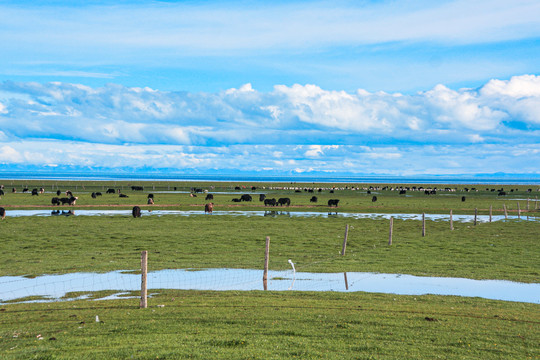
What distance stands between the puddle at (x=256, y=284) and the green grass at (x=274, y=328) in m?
2.19

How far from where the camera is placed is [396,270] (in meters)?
24.7

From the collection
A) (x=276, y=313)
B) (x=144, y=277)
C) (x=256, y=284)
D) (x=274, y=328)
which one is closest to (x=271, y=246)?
(x=256, y=284)

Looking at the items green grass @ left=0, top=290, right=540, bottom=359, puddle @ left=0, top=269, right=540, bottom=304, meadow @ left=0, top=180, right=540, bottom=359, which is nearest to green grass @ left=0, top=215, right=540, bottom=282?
meadow @ left=0, top=180, right=540, bottom=359

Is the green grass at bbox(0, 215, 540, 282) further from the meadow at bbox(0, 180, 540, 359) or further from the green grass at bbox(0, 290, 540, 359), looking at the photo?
the green grass at bbox(0, 290, 540, 359)

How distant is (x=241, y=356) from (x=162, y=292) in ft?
28.7

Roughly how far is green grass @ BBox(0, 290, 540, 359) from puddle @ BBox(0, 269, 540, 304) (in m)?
2.19

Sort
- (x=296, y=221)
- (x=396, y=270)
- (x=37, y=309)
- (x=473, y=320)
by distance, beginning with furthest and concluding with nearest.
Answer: (x=296, y=221) → (x=396, y=270) → (x=37, y=309) → (x=473, y=320)

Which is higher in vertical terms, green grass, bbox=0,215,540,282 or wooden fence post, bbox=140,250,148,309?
wooden fence post, bbox=140,250,148,309

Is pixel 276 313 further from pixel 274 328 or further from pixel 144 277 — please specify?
pixel 144 277

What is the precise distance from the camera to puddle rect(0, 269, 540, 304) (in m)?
19.3

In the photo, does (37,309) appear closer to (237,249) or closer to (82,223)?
(237,249)

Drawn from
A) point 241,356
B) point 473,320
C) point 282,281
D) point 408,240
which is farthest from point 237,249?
point 241,356

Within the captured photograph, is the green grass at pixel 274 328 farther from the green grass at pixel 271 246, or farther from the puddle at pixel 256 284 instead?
the green grass at pixel 271 246

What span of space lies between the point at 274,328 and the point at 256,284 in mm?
8173
